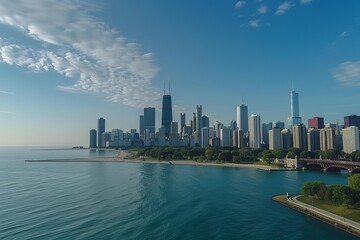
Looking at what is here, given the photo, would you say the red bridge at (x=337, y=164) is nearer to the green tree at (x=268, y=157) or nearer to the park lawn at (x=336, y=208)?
the green tree at (x=268, y=157)

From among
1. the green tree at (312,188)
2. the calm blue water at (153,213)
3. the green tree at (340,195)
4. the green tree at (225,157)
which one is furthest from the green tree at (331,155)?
the green tree at (340,195)

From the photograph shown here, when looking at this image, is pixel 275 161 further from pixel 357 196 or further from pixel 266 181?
pixel 357 196

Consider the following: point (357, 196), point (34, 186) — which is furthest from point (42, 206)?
point (357, 196)

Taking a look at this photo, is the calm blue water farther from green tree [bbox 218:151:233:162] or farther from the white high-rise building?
the white high-rise building

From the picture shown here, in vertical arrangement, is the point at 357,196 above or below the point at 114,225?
above

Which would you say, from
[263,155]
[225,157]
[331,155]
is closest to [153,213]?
[225,157]

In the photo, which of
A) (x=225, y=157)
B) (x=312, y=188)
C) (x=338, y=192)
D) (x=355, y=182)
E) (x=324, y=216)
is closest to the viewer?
(x=324, y=216)

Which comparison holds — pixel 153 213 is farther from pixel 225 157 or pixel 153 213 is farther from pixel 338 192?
pixel 225 157
